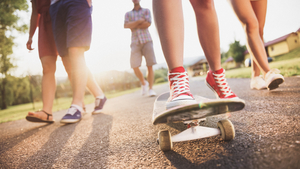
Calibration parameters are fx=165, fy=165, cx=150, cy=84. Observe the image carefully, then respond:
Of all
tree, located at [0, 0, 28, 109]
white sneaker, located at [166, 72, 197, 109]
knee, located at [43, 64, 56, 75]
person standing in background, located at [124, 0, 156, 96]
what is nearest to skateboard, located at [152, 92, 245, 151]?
white sneaker, located at [166, 72, 197, 109]

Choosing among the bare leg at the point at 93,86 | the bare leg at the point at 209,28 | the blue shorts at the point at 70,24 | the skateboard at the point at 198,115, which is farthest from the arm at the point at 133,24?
the skateboard at the point at 198,115

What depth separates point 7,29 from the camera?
15.3 metres

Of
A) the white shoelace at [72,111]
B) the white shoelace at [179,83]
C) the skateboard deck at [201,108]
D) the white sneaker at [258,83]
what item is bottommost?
the white shoelace at [72,111]

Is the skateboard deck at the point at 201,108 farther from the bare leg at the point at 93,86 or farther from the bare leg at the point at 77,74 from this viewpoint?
the bare leg at the point at 93,86

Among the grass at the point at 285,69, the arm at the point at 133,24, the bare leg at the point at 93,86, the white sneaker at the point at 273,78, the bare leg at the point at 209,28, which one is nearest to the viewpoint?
the bare leg at the point at 209,28

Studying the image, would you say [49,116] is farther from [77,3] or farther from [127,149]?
[127,149]

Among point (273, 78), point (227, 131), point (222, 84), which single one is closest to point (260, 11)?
point (273, 78)

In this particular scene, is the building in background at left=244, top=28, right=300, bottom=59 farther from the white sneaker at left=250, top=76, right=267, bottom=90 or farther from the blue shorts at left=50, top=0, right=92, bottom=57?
the blue shorts at left=50, top=0, right=92, bottom=57

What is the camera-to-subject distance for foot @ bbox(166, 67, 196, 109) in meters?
0.98

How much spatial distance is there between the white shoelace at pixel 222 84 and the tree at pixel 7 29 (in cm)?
1404

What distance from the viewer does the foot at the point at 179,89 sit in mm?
977

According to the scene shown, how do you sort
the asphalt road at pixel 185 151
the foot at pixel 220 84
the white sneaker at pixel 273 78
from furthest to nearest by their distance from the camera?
the white sneaker at pixel 273 78, the foot at pixel 220 84, the asphalt road at pixel 185 151

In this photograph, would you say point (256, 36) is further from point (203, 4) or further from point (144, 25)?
point (144, 25)

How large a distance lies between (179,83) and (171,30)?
1.22ft
